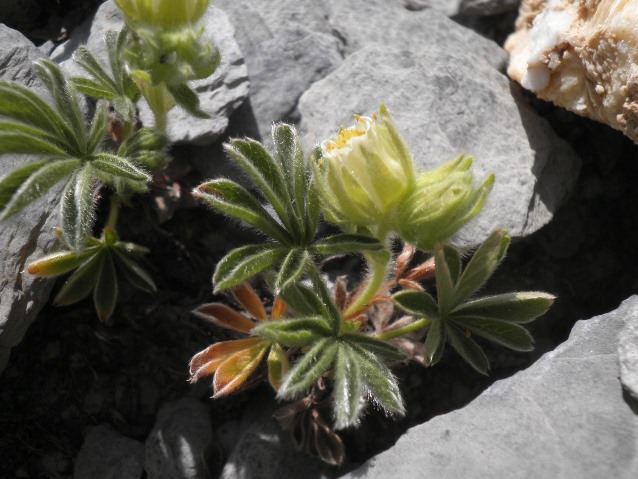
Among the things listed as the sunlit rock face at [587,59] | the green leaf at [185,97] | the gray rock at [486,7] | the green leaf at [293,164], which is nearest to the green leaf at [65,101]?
the green leaf at [185,97]

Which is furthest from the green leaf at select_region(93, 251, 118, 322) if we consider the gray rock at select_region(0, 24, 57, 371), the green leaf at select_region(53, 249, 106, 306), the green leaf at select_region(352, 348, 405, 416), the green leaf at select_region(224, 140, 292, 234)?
the green leaf at select_region(352, 348, 405, 416)

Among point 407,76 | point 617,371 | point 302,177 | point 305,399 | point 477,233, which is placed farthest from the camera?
point 407,76

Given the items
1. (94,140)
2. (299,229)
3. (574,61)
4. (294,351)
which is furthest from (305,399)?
(574,61)

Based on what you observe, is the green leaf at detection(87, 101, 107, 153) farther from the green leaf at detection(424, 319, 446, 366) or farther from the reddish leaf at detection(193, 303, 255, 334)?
the green leaf at detection(424, 319, 446, 366)

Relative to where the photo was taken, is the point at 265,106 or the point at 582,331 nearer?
the point at 582,331

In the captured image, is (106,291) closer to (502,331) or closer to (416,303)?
(416,303)

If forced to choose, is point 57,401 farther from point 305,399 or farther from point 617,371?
point 617,371

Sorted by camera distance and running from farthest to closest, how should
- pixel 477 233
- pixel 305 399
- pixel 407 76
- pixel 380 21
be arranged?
pixel 380 21 → pixel 407 76 → pixel 477 233 → pixel 305 399

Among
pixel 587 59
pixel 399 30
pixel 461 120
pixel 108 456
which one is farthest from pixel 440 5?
pixel 108 456
